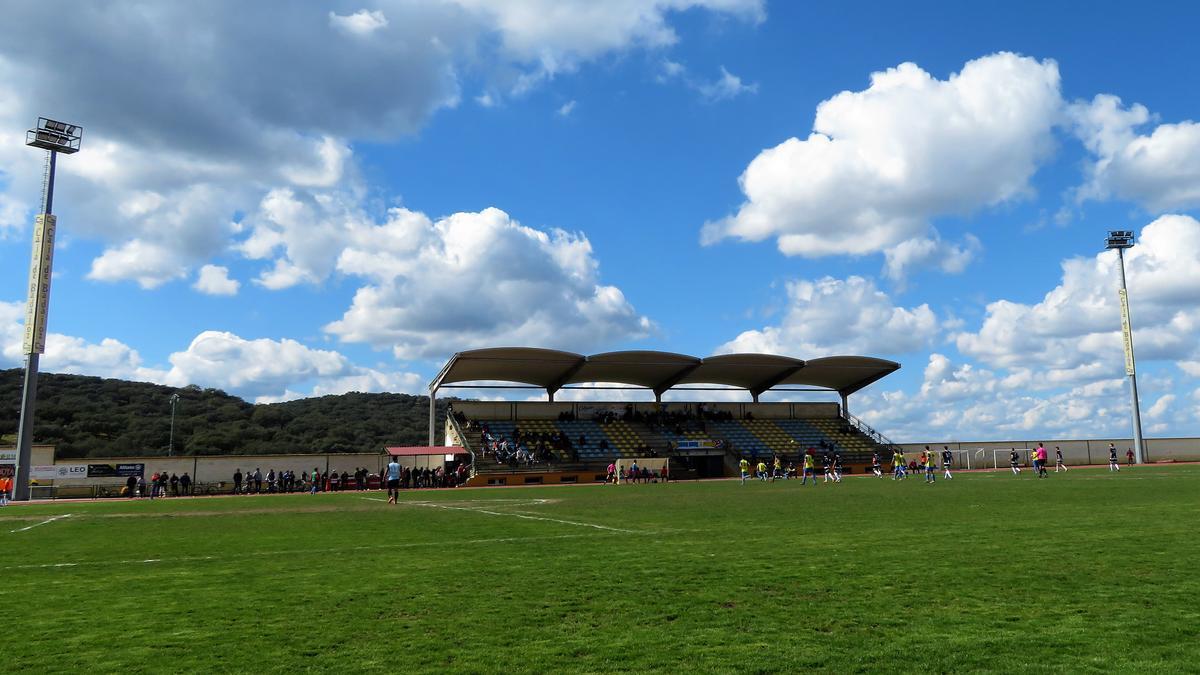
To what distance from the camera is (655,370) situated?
6094 centimetres

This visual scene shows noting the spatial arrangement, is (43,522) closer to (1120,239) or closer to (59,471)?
(59,471)

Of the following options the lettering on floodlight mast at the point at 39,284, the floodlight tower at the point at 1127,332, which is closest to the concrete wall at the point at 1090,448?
the floodlight tower at the point at 1127,332

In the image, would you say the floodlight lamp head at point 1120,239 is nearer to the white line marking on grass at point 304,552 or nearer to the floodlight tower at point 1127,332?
the floodlight tower at point 1127,332

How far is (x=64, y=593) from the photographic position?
33.3 feet

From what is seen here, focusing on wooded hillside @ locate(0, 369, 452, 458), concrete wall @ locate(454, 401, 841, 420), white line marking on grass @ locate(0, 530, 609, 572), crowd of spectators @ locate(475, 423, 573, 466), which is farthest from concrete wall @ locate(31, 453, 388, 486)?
white line marking on grass @ locate(0, 530, 609, 572)

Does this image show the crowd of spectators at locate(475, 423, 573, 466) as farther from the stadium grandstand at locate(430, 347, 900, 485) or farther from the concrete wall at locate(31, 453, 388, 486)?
the concrete wall at locate(31, 453, 388, 486)

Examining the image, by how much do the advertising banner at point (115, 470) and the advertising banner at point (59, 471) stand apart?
40 centimetres

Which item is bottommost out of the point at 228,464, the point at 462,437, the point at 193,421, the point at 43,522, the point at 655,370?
the point at 43,522

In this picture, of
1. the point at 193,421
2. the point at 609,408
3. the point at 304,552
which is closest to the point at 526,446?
the point at 609,408

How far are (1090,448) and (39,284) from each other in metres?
75.0

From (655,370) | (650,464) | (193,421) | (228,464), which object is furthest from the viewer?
(193,421)

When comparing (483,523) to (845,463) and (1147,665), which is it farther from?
(845,463)

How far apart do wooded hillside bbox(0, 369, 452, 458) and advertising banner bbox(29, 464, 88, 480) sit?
35.3 m

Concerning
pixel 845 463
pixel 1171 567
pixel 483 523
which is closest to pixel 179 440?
pixel 845 463
